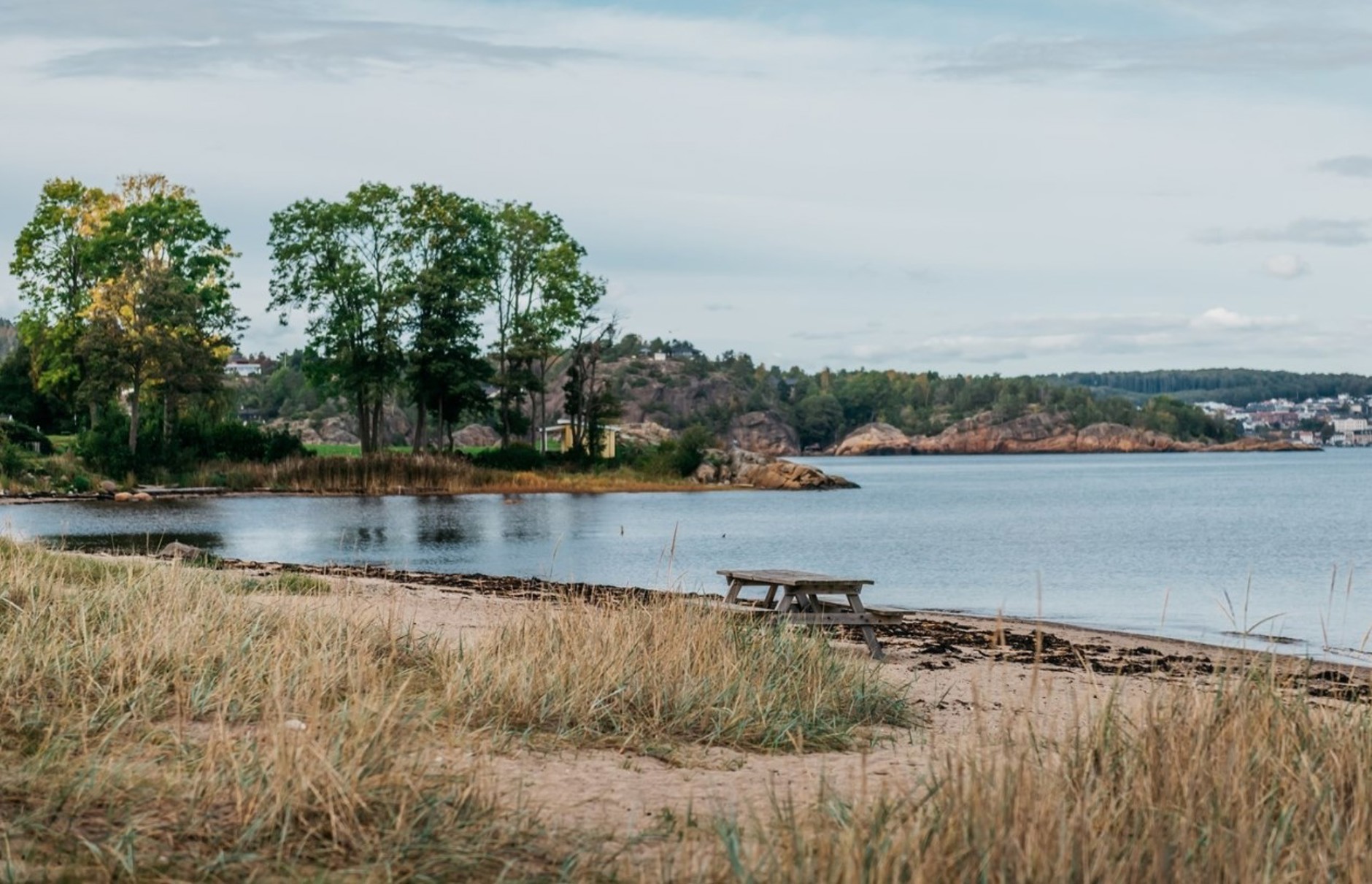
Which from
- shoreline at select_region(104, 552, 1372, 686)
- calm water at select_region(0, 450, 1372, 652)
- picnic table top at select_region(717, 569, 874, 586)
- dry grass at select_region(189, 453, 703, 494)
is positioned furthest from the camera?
dry grass at select_region(189, 453, 703, 494)

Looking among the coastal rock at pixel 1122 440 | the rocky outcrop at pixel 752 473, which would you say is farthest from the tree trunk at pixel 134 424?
the coastal rock at pixel 1122 440

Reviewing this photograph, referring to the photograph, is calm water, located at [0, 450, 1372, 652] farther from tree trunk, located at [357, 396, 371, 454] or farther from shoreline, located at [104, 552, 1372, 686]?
tree trunk, located at [357, 396, 371, 454]

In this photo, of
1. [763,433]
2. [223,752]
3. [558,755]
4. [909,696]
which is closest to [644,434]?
[763,433]

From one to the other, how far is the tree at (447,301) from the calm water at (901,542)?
7.30 m

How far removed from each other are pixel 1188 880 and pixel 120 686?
5456mm

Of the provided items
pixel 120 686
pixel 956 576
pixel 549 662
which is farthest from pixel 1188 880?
pixel 956 576

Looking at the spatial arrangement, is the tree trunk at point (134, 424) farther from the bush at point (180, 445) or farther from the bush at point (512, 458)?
the bush at point (512, 458)

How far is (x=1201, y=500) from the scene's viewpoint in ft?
214

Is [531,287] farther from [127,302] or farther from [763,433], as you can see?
[763,433]

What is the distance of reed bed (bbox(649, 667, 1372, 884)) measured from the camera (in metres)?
4.79

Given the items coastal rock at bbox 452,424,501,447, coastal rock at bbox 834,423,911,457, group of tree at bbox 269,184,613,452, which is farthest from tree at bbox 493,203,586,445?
coastal rock at bbox 834,423,911,457

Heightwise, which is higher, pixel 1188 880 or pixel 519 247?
pixel 519 247

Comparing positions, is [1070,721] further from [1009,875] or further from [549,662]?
[1009,875]

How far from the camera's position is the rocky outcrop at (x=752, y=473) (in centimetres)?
7069
